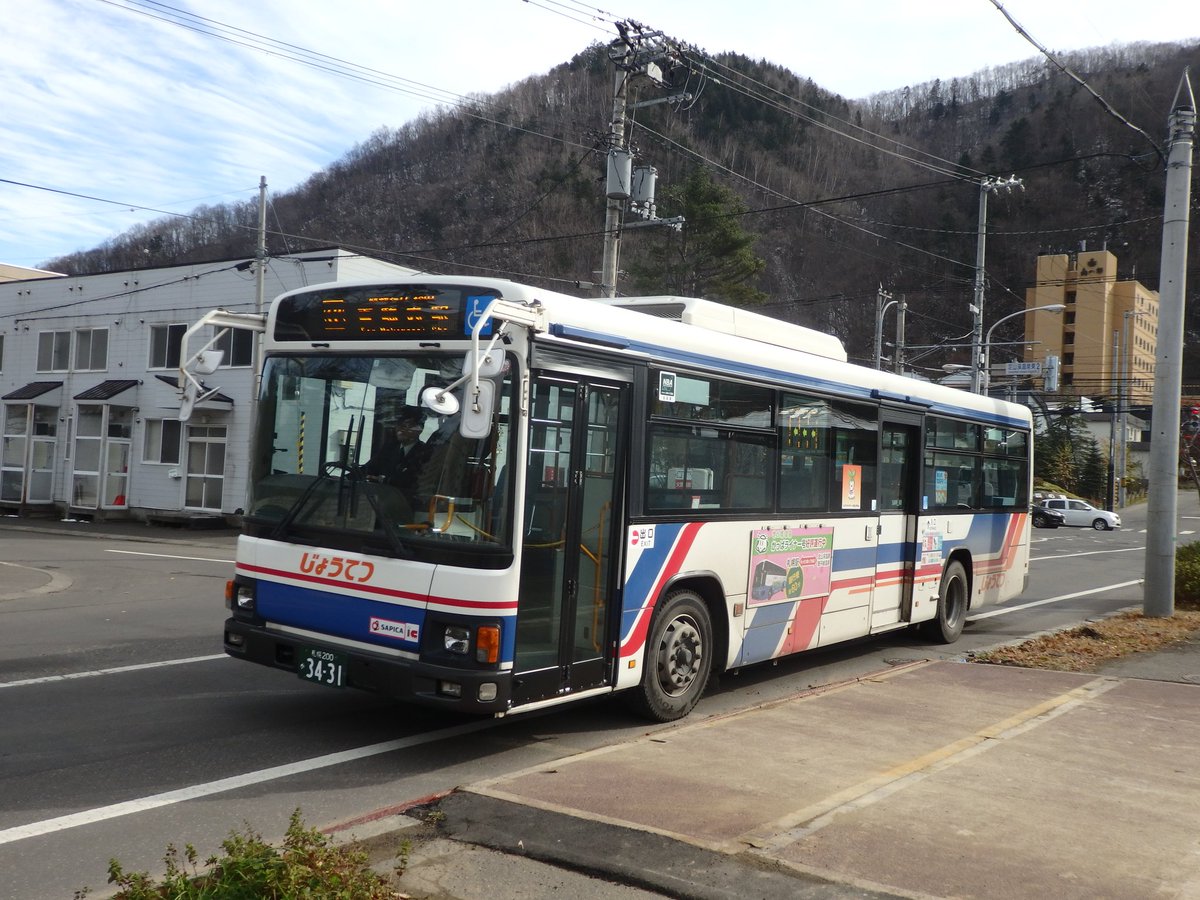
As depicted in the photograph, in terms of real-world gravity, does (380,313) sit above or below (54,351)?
below

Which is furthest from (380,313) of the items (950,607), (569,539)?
A: (950,607)

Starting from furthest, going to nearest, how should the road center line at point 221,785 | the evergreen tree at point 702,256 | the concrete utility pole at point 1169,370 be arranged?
1. the evergreen tree at point 702,256
2. the concrete utility pole at point 1169,370
3. the road center line at point 221,785

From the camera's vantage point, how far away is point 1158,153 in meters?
15.6

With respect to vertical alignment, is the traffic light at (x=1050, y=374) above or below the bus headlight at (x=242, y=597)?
above

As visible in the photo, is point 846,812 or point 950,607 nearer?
point 846,812

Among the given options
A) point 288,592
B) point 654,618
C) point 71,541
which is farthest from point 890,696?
point 71,541

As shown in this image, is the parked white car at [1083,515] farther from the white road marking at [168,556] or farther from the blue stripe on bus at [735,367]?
the blue stripe on bus at [735,367]

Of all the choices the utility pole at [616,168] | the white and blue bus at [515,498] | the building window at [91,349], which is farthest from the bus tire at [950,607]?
the building window at [91,349]

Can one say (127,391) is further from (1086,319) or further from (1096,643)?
(1086,319)

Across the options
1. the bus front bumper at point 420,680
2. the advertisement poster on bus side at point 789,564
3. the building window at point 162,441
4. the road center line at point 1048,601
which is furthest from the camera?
→ the building window at point 162,441

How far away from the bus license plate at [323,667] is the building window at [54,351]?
35.2 metres

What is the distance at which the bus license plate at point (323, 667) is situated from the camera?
6500 millimetres

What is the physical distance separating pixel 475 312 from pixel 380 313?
80 cm

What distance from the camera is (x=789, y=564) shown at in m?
9.11
